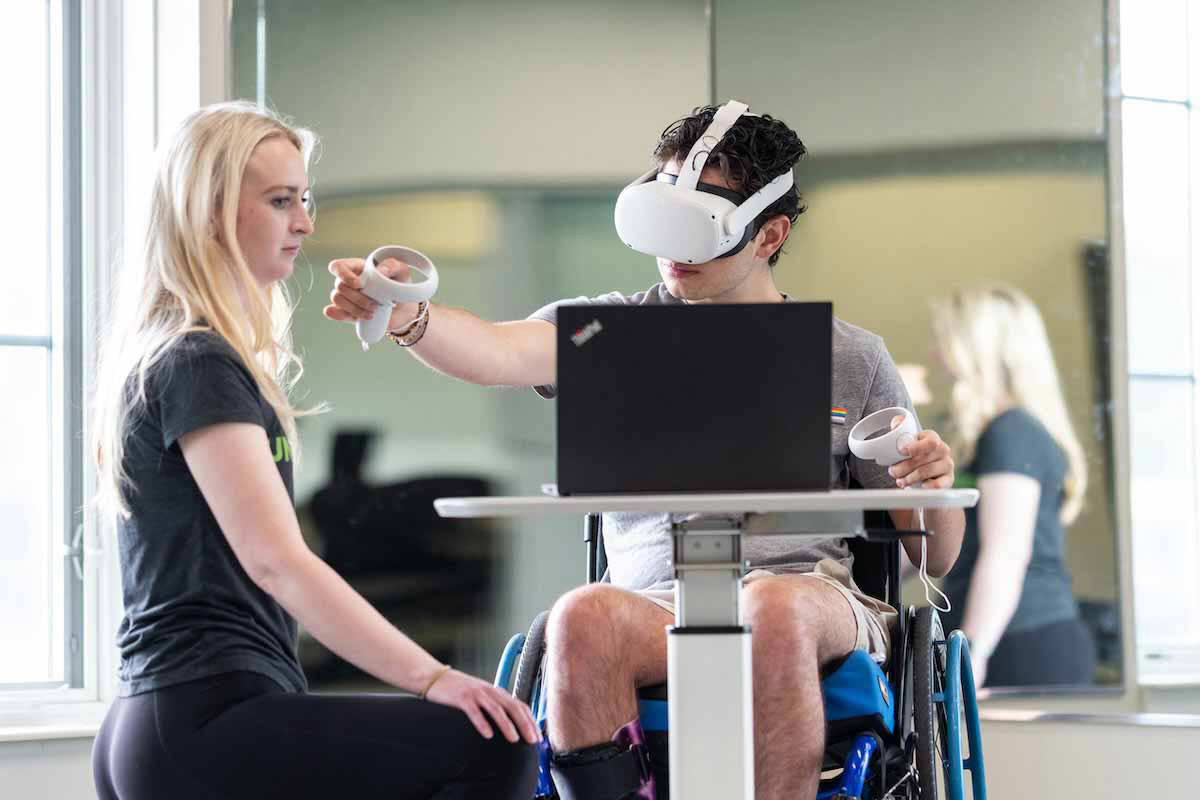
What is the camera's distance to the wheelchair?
1.94m

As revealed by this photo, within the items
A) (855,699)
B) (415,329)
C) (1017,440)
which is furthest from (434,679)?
(1017,440)

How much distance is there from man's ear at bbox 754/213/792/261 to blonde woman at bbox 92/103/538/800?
1.05 metres

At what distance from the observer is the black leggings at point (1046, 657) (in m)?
3.29

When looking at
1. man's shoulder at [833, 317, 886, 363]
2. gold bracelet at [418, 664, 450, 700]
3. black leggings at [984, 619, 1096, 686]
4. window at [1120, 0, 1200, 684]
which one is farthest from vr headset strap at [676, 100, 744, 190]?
black leggings at [984, 619, 1096, 686]

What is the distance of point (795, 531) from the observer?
5.09 ft

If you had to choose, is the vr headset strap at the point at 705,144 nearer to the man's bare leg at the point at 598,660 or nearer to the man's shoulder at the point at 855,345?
the man's shoulder at the point at 855,345

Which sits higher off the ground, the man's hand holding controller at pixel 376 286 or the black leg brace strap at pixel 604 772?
the man's hand holding controller at pixel 376 286

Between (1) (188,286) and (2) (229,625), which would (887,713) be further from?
(1) (188,286)

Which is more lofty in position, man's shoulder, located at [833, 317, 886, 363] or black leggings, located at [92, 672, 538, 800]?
man's shoulder, located at [833, 317, 886, 363]

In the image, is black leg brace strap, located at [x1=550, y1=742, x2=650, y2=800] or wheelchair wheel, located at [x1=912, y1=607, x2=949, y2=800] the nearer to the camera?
black leg brace strap, located at [x1=550, y1=742, x2=650, y2=800]

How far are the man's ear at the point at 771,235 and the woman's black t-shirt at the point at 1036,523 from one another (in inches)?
43.3

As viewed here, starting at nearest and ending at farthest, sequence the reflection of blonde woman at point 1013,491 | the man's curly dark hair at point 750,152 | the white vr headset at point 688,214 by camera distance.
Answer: the white vr headset at point 688,214 → the man's curly dark hair at point 750,152 → the reflection of blonde woman at point 1013,491

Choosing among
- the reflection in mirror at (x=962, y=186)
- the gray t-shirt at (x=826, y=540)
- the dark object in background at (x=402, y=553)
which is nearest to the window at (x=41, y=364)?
the dark object in background at (x=402, y=553)

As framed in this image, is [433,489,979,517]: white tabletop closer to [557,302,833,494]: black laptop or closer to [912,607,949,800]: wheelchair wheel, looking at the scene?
[557,302,833,494]: black laptop
